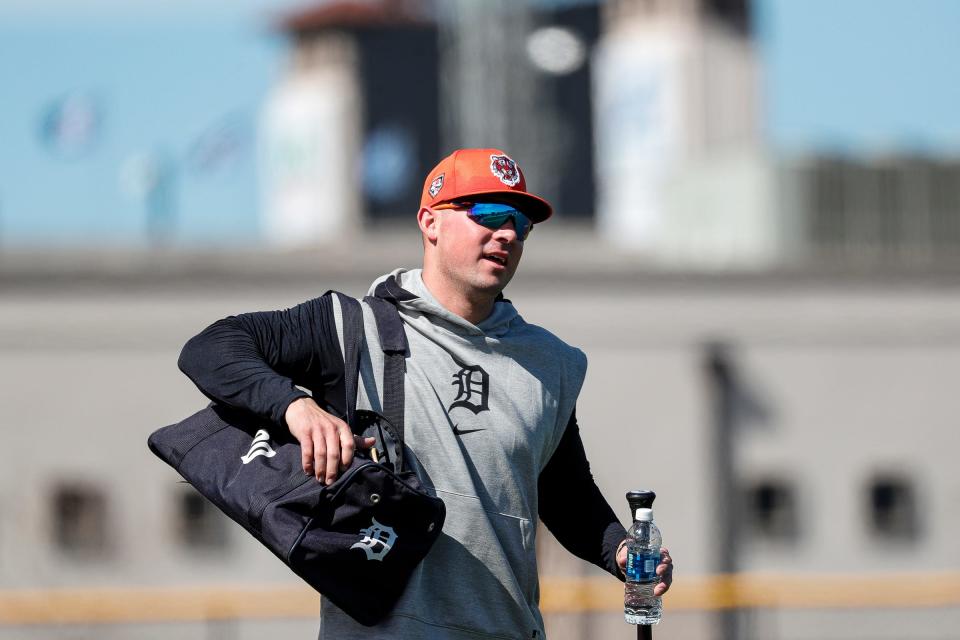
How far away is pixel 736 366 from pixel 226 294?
7.80m

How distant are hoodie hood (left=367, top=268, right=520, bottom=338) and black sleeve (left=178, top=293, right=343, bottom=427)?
0.52 ft

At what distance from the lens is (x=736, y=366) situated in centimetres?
2641

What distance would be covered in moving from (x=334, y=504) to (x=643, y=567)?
2.61 ft

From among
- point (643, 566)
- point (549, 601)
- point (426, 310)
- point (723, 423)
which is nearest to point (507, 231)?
point (426, 310)

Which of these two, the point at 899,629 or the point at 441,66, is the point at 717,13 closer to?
the point at 441,66

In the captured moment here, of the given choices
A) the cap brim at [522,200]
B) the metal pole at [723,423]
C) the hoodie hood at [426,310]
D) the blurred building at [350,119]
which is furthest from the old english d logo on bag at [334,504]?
the blurred building at [350,119]

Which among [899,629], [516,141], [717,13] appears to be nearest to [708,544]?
[899,629]

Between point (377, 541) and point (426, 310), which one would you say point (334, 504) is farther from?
point (426, 310)

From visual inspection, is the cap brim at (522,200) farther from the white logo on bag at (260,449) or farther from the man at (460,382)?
the white logo on bag at (260,449)

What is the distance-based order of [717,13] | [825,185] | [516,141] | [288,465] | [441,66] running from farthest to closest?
1. [717,13]
2. [441,66]
3. [516,141]
4. [825,185]
5. [288,465]

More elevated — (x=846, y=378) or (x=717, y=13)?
(x=717, y=13)

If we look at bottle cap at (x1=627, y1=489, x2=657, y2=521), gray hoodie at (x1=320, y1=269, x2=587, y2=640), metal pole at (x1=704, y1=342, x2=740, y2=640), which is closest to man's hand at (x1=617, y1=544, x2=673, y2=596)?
bottle cap at (x1=627, y1=489, x2=657, y2=521)

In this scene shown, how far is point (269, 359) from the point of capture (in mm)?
3861

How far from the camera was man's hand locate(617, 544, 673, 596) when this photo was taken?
407 centimetres
